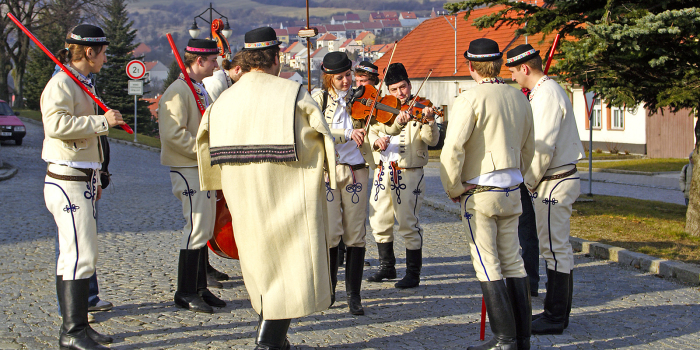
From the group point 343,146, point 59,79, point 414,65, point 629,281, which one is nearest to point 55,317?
point 59,79

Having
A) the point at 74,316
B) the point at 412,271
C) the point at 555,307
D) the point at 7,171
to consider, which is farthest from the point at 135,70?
the point at 555,307

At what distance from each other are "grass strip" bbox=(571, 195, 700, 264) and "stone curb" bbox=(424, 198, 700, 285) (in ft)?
1.13

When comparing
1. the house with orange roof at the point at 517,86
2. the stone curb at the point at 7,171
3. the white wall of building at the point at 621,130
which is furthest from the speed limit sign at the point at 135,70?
the white wall of building at the point at 621,130

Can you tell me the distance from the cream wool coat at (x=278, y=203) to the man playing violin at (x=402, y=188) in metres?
2.34

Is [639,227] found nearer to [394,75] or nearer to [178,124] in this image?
[394,75]

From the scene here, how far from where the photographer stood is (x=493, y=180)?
4.34 metres

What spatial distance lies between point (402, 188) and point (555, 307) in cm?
197

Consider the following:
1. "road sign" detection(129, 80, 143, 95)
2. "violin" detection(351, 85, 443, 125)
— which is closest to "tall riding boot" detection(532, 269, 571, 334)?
"violin" detection(351, 85, 443, 125)

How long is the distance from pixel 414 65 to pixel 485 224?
33.7m

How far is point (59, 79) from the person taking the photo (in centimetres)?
461

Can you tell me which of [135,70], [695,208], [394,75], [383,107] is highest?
[135,70]

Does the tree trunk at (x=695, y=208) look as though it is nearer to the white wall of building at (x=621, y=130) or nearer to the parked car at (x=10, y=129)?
the white wall of building at (x=621, y=130)

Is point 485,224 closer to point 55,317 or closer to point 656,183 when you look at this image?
point 55,317

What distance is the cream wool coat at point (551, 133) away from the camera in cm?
501
